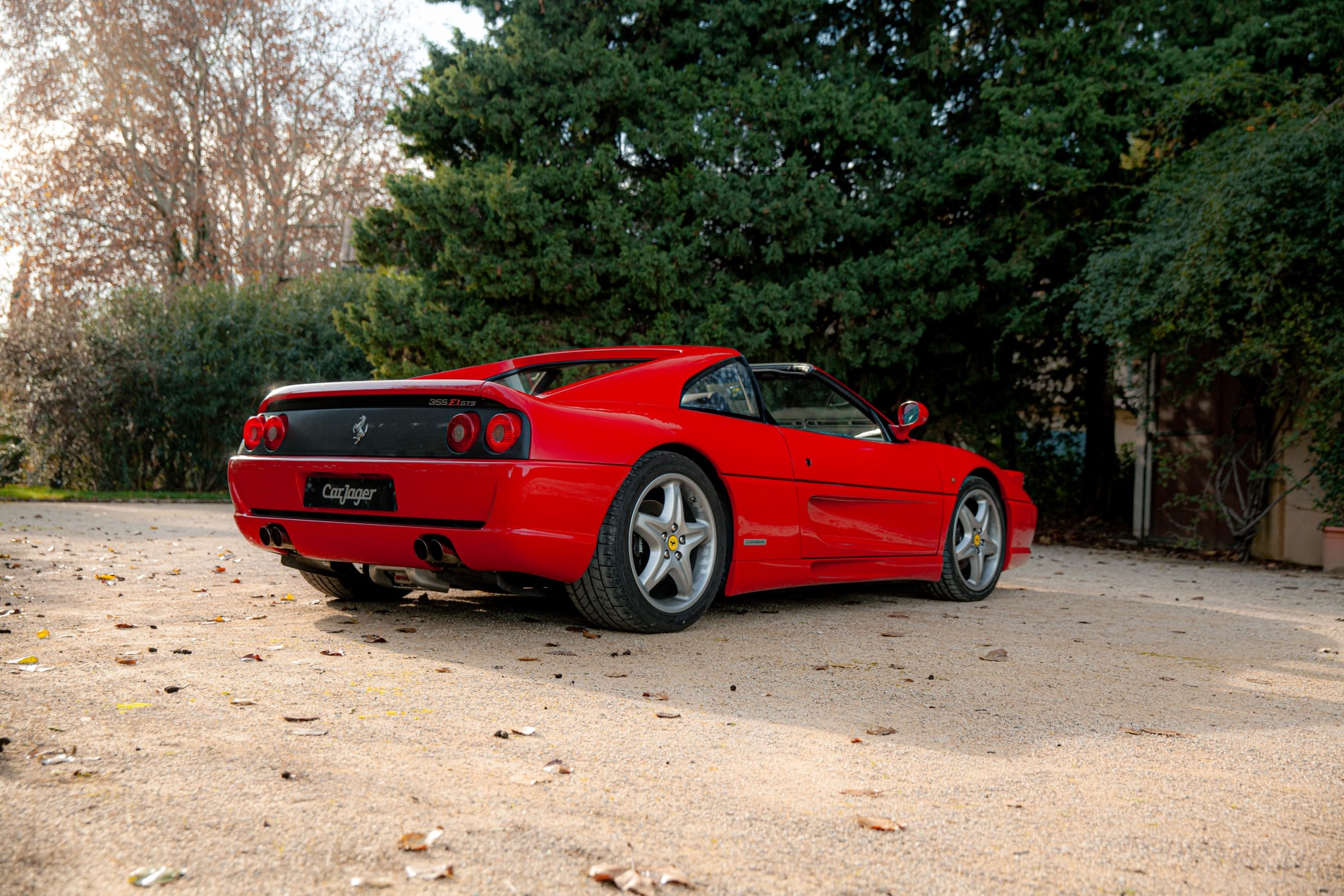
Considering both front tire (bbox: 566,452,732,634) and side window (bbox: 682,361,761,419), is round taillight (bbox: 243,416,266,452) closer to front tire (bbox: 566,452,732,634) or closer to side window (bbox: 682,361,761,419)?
front tire (bbox: 566,452,732,634)

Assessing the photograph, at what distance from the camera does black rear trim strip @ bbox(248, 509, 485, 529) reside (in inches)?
167

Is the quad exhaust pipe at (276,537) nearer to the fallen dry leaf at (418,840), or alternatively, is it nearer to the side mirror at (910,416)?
the fallen dry leaf at (418,840)

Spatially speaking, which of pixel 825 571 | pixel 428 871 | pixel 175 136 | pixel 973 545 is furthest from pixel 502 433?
pixel 175 136

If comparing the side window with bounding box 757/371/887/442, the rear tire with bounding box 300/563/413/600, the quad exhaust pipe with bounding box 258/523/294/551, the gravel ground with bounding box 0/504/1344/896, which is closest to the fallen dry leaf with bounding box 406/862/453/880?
the gravel ground with bounding box 0/504/1344/896

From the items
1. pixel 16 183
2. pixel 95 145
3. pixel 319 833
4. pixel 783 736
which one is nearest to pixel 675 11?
pixel 783 736

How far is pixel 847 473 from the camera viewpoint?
5676 millimetres

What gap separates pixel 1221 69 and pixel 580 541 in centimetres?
984

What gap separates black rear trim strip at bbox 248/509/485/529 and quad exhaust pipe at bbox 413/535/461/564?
5cm

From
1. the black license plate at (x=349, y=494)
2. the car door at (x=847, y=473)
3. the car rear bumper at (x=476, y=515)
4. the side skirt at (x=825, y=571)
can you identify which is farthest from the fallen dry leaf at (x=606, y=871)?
the car door at (x=847, y=473)

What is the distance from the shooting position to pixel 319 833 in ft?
7.29

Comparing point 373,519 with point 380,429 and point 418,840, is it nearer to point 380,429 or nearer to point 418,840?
point 380,429

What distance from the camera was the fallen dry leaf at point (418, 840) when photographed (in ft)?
7.09

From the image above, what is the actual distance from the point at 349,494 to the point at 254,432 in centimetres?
73

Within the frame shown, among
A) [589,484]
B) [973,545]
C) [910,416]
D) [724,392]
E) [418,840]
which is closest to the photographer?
[418,840]
